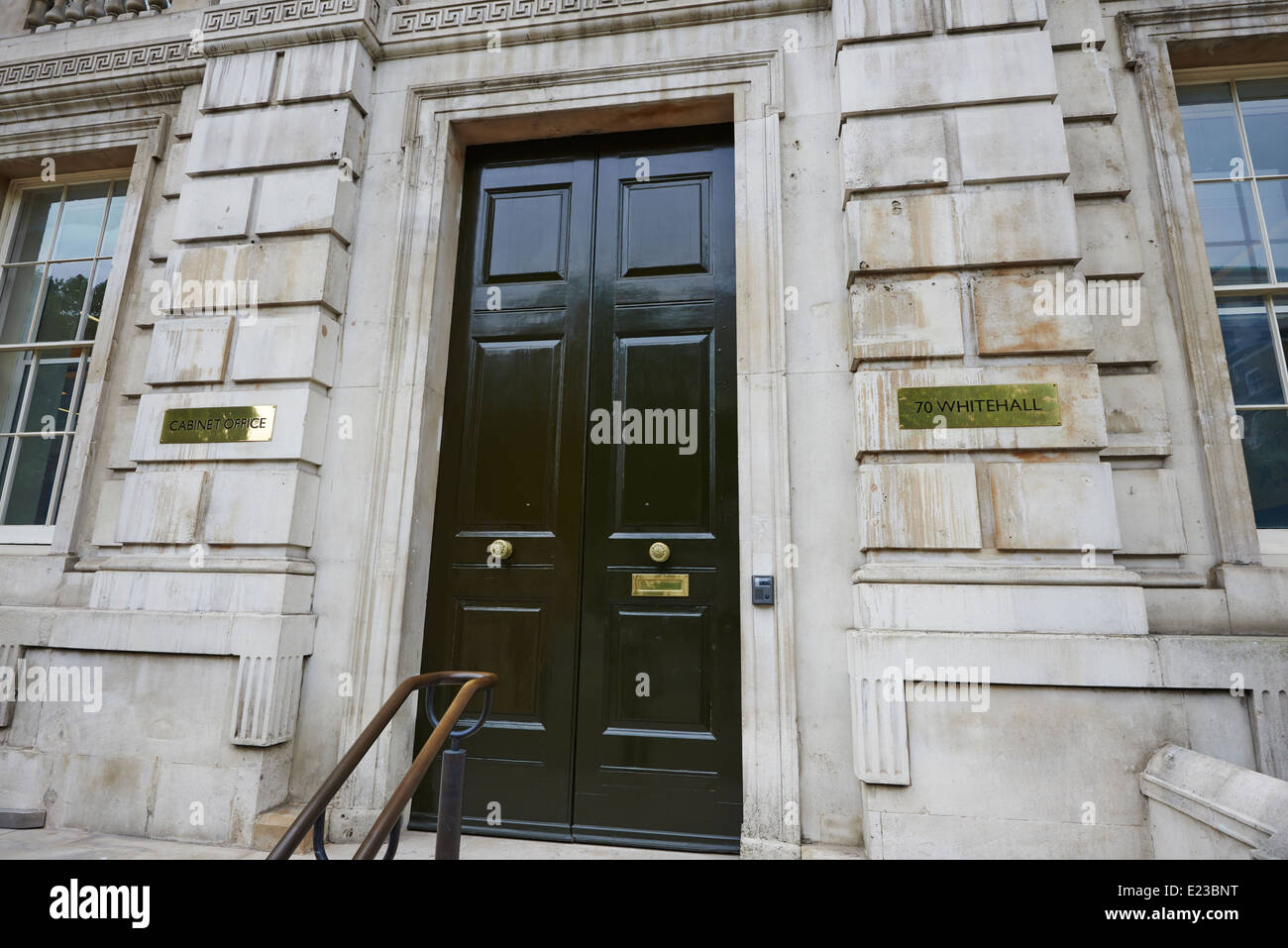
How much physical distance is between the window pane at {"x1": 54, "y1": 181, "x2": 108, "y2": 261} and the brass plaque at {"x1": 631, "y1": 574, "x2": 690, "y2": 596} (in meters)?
5.56

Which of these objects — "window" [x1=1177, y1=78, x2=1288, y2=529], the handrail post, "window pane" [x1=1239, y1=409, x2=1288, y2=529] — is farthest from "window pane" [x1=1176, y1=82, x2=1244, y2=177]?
the handrail post

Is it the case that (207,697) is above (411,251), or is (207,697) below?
below

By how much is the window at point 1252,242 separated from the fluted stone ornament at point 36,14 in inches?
367

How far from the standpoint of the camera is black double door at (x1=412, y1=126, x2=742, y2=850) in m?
4.16

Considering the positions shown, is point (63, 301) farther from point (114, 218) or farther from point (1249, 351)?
point (1249, 351)

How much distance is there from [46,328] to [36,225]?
1.09 metres

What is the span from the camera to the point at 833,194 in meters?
4.43

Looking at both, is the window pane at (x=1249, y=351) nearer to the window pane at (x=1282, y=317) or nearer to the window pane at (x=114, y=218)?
the window pane at (x=1282, y=317)

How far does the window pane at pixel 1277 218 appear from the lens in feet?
14.2

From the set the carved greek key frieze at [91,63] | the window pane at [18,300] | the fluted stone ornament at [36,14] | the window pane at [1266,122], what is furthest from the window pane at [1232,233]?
the fluted stone ornament at [36,14]

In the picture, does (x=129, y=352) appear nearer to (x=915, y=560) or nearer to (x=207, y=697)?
(x=207, y=697)

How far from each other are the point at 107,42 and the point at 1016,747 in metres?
8.48

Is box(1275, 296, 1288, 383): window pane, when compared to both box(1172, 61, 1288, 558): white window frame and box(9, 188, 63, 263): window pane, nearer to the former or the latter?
box(1172, 61, 1288, 558): white window frame

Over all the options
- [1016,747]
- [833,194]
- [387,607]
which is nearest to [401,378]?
[387,607]
